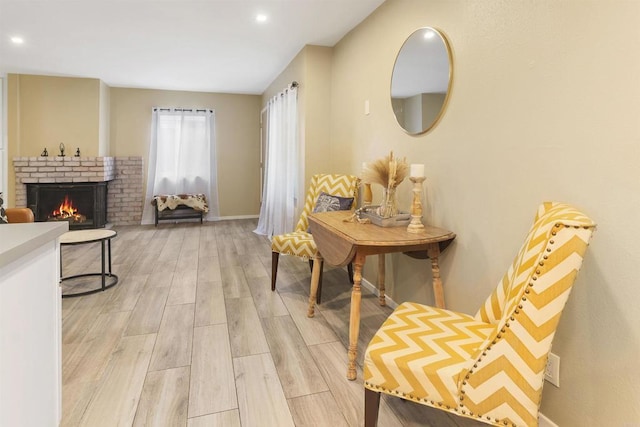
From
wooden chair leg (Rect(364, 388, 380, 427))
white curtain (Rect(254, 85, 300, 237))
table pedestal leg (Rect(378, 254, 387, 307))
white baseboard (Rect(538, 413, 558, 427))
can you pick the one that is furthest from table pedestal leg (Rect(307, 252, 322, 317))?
white curtain (Rect(254, 85, 300, 237))

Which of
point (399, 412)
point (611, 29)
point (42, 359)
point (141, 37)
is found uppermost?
point (141, 37)

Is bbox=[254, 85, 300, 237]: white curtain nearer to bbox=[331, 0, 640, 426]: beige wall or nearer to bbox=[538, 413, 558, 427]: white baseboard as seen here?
bbox=[331, 0, 640, 426]: beige wall

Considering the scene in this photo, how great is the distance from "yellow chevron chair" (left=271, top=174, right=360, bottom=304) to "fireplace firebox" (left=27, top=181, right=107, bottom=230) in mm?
3842

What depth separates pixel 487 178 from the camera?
1770 mm

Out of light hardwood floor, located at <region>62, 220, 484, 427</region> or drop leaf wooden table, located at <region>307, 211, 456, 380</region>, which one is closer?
light hardwood floor, located at <region>62, 220, 484, 427</region>

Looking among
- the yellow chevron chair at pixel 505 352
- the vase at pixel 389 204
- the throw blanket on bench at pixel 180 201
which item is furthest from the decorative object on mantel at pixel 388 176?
the throw blanket on bench at pixel 180 201

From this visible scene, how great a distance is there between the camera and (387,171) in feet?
7.08

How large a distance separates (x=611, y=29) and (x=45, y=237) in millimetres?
1934

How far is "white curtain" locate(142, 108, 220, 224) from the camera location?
620 cm

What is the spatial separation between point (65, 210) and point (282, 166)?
3526mm

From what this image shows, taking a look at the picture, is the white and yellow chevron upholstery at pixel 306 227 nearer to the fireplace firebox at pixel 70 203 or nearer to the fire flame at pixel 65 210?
the fireplace firebox at pixel 70 203

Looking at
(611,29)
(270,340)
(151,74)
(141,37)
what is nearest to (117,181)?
(151,74)

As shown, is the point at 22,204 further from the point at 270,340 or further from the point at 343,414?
the point at 343,414

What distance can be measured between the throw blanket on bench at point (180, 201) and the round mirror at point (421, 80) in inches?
174
